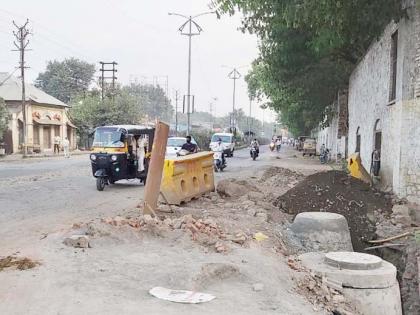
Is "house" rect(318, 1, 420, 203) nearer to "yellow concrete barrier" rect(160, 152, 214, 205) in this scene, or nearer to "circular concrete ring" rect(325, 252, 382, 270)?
"circular concrete ring" rect(325, 252, 382, 270)

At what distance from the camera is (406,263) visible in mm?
9102

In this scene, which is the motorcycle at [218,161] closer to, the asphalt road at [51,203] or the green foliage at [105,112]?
the asphalt road at [51,203]

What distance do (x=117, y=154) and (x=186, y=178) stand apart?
3.44m

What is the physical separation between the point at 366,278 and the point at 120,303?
3.50 metres

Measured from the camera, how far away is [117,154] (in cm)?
1522

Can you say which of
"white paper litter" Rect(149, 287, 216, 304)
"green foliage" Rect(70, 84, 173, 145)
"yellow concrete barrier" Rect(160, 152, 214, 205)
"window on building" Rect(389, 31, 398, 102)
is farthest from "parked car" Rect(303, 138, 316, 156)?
"white paper litter" Rect(149, 287, 216, 304)

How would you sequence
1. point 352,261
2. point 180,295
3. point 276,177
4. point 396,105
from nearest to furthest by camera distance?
point 180,295, point 352,261, point 396,105, point 276,177

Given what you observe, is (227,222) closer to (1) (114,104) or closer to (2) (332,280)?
(2) (332,280)

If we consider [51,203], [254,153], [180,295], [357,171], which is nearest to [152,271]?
[180,295]

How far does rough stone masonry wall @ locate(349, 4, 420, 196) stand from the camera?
11.9 m

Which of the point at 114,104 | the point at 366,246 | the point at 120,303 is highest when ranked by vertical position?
the point at 114,104

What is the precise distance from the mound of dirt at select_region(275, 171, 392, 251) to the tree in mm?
68754

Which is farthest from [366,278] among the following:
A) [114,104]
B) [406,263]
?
[114,104]

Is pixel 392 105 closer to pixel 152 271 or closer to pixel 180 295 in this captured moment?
pixel 152 271
